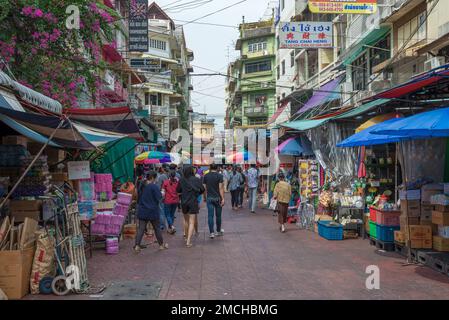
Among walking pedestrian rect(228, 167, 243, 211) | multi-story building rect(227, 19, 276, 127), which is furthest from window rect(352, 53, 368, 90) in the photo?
multi-story building rect(227, 19, 276, 127)

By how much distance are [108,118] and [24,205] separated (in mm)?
3669

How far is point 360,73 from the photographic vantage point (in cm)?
1950

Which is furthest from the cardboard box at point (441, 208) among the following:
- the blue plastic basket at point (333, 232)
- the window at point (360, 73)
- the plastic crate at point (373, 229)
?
the window at point (360, 73)

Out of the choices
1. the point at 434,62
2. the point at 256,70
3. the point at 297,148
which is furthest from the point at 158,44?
the point at 434,62

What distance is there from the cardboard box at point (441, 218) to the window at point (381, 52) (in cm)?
953

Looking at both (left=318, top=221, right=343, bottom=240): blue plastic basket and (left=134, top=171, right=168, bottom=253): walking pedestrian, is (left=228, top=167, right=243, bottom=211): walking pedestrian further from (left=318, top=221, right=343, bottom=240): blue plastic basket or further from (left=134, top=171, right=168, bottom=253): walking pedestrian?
(left=134, top=171, right=168, bottom=253): walking pedestrian

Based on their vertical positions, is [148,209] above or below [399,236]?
above

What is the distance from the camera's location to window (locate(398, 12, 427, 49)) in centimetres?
1429

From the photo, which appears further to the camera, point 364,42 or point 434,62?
point 364,42

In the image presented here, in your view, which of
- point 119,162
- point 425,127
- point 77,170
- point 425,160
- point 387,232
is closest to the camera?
point 425,127

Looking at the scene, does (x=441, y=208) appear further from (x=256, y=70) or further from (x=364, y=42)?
(x=256, y=70)

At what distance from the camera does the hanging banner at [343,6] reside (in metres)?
13.3
